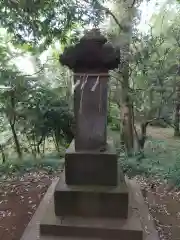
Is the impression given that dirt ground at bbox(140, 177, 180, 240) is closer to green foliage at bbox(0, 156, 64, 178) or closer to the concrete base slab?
the concrete base slab

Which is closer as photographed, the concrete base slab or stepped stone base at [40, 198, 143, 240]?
stepped stone base at [40, 198, 143, 240]

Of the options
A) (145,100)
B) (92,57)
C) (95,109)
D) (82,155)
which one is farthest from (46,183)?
(145,100)

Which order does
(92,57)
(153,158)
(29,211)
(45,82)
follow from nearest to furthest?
(92,57) → (29,211) → (153,158) → (45,82)

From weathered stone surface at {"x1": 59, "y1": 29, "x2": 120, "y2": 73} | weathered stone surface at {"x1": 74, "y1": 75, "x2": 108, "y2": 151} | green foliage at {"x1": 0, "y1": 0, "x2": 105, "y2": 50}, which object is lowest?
weathered stone surface at {"x1": 74, "y1": 75, "x2": 108, "y2": 151}

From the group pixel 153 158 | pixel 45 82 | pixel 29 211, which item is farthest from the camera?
pixel 45 82

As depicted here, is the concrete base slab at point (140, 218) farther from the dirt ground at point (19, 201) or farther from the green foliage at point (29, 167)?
the green foliage at point (29, 167)

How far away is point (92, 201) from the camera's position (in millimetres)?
2723

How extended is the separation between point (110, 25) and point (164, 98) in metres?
2.19

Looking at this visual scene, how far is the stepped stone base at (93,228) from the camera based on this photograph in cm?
257

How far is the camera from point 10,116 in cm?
574

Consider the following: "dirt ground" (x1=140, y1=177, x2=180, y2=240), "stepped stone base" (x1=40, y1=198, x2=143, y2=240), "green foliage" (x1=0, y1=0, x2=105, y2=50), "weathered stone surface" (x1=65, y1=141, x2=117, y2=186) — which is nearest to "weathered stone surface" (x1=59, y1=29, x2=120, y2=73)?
"green foliage" (x1=0, y1=0, x2=105, y2=50)

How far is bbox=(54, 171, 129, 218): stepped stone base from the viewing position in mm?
2689

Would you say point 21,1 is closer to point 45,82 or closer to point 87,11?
point 87,11

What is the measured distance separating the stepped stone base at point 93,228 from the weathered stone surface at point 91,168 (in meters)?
0.39
